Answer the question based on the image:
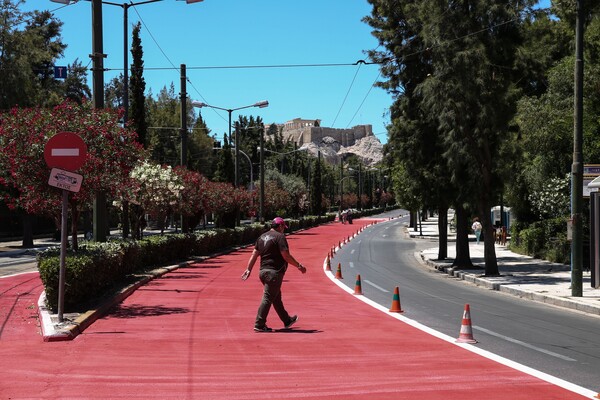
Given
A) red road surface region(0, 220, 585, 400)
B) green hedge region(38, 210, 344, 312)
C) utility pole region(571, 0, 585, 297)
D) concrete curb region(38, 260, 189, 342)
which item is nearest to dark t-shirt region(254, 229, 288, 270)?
red road surface region(0, 220, 585, 400)

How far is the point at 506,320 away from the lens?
14.4 metres

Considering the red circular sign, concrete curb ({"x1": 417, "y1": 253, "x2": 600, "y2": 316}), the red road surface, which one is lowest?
concrete curb ({"x1": 417, "y1": 253, "x2": 600, "y2": 316})

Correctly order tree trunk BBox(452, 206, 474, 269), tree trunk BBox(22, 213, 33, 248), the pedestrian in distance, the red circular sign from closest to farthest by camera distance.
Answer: the pedestrian in distance < the red circular sign < tree trunk BBox(452, 206, 474, 269) < tree trunk BBox(22, 213, 33, 248)

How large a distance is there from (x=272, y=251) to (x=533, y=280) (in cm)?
1429

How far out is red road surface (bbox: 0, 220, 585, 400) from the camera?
764 centimetres

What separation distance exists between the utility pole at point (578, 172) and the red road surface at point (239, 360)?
6.31 meters

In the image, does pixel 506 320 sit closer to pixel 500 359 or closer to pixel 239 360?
pixel 500 359

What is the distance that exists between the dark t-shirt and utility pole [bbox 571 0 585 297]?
9.56 metres

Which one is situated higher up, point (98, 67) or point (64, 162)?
point (98, 67)

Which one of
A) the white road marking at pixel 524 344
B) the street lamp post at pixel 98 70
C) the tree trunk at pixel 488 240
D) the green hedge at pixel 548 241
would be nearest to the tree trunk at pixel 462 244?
the tree trunk at pixel 488 240

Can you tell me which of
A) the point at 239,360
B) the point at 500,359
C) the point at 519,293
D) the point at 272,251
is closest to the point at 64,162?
the point at 272,251

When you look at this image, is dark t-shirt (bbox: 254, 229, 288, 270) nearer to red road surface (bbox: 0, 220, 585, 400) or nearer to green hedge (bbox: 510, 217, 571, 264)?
red road surface (bbox: 0, 220, 585, 400)

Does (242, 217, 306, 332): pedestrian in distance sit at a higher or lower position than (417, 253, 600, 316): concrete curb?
higher

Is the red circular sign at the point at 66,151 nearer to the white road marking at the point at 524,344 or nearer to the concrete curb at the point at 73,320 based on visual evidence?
the concrete curb at the point at 73,320
